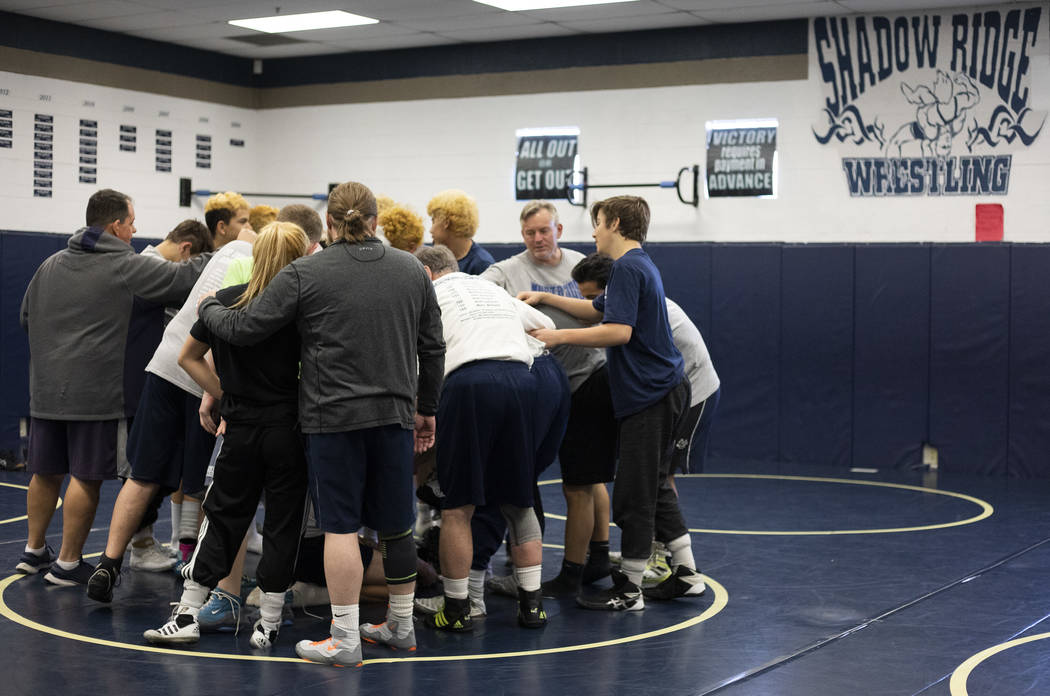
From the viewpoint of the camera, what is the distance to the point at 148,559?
6004mm

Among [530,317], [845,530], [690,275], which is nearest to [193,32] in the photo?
[690,275]

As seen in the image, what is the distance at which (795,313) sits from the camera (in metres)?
10.1

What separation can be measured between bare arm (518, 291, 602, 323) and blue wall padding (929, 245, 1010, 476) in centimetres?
494

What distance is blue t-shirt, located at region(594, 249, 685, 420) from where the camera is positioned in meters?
5.26

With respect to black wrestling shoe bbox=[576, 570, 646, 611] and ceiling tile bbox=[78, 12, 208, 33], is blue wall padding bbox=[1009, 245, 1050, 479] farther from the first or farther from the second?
ceiling tile bbox=[78, 12, 208, 33]

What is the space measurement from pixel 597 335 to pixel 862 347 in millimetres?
5293

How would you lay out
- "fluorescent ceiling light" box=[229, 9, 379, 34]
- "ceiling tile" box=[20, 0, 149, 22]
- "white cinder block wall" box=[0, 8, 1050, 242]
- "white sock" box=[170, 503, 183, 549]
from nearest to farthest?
"white sock" box=[170, 503, 183, 549], "white cinder block wall" box=[0, 8, 1050, 242], "ceiling tile" box=[20, 0, 149, 22], "fluorescent ceiling light" box=[229, 9, 379, 34]

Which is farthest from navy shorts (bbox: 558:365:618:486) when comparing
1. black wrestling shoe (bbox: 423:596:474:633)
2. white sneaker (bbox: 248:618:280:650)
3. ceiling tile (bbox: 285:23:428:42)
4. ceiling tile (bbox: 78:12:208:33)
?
ceiling tile (bbox: 78:12:208:33)

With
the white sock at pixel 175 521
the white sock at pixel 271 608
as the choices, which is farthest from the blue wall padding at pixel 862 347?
the white sock at pixel 271 608

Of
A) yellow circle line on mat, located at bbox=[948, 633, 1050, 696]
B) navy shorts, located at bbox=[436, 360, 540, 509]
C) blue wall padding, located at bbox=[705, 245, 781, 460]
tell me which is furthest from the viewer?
blue wall padding, located at bbox=[705, 245, 781, 460]

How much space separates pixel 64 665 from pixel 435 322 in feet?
5.96

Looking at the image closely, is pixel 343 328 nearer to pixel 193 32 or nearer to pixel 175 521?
pixel 175 521

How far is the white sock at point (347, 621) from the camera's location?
4484 millimetres

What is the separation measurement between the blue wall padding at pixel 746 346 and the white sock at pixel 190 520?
5.48 meters
